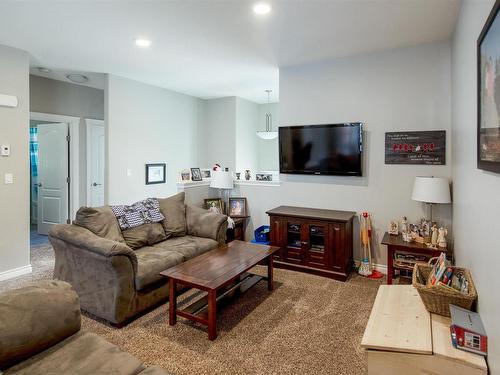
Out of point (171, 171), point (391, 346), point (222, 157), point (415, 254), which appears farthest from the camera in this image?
point (222, 157)

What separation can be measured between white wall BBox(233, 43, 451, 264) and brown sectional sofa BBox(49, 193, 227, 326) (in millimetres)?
1781

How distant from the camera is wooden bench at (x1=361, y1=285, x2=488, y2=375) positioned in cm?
141

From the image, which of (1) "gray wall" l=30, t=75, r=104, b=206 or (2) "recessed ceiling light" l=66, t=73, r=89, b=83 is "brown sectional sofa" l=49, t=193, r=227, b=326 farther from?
(1) "gray wall" l=30, t=75, r=104, b=206

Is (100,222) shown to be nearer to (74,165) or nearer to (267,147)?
(74,165)

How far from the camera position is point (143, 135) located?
523cm

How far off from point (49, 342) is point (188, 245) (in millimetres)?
1882

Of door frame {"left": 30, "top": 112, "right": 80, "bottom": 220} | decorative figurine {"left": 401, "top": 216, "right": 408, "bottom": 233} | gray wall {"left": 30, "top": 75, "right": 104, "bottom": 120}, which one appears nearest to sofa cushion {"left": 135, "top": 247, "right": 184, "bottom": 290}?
decorative figurine {"left": 401, "top": 216, "right": 408, "bottom": 233}

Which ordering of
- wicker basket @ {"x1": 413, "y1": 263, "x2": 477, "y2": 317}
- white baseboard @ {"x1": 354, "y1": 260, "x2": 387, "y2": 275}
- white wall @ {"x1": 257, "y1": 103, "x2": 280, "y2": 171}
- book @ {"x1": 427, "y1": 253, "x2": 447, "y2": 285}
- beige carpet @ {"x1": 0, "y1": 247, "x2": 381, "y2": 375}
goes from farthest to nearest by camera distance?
white wall @ {"x1": 257, "y1": 103, "x2": 280, "y2": 171} < white baseboard @ {"x1": 354, "y1": 260, "x2": 387, "y2": 275} < beige carpet @ {"x1": 0, "y1": 247, "x2": 381, "y2": 375} < book @ {"x1": 427, "y1": 253, "x2": 447, "y2": 285} < wicker basket @ {"x1": 413, "y1": 263, "x2": 477, "y2": 317}

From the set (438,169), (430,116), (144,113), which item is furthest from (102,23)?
(438,169)

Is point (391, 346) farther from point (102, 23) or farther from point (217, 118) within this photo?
point (217, 118)

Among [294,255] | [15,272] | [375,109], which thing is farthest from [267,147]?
[15,272]

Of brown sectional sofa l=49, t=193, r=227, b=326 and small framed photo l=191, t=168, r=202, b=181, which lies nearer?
brown sectional sofa l=49, t=193, r=227, b=326

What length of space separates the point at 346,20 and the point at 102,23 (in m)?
2.33

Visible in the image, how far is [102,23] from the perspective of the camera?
2.95m
